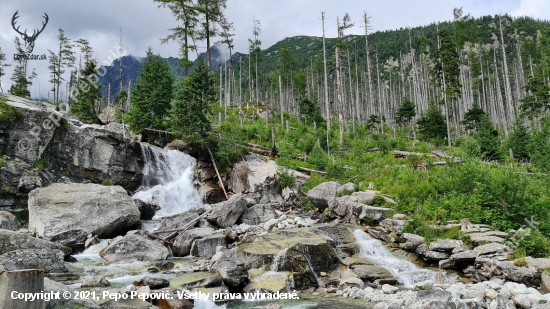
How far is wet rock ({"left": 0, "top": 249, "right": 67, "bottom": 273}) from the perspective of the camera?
755cm

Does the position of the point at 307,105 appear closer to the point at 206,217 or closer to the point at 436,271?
the point at 206,217

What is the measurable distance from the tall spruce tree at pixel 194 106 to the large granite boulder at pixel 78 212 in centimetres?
764

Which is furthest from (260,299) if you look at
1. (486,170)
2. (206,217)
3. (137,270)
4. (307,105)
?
(307,105)

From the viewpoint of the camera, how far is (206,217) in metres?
15.1

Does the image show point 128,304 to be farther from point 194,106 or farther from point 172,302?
point 194,106

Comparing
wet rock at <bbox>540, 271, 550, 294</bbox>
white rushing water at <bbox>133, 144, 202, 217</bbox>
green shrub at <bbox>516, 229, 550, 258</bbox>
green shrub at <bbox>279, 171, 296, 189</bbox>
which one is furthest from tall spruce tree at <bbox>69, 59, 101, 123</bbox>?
wet rock at <bbox>540, 271, 550, 294</bbox>

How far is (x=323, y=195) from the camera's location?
1717cm

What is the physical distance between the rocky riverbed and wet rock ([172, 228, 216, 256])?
0.06 metres

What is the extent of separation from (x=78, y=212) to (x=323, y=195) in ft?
41.0

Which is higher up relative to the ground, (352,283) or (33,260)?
(33,260)

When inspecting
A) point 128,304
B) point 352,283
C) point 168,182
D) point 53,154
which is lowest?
point 352,283

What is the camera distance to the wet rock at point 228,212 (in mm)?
14794

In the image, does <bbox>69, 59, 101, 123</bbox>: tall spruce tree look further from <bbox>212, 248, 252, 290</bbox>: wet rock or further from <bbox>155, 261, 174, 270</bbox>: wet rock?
<bbox>212, 248, 252, 290</bbox>: wet rock

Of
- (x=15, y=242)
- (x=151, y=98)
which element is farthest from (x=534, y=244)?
(x=151, y=98)
